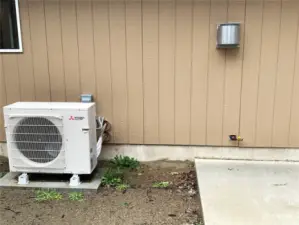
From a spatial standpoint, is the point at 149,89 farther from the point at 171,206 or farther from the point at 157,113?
the point at 171,206

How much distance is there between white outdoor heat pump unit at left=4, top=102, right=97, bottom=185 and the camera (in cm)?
301

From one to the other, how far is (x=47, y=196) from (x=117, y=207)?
0.67 m

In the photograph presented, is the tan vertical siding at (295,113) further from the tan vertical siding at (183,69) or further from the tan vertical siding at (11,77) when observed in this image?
the tan vertical siding at (11,77)

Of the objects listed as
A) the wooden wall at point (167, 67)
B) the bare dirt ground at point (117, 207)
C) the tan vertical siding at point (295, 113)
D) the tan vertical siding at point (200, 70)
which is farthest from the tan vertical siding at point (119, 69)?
the tan vertical siding at point (295, 113)

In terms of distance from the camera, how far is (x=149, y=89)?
3.56m

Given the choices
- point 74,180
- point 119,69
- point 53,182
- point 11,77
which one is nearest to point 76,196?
point 74,180

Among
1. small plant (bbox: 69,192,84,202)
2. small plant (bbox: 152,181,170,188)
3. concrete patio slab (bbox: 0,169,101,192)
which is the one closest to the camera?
small plant (bbox: 69,192,84,202)

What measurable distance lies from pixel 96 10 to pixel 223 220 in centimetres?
237

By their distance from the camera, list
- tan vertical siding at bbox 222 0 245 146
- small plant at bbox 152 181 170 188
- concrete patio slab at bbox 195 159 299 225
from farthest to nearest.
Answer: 1. tan vertical siding at bbox 222 0 245 146
2. small plant at bbox 152 181 170 188
3. concrete patio slab at bbox 195 159 299 225

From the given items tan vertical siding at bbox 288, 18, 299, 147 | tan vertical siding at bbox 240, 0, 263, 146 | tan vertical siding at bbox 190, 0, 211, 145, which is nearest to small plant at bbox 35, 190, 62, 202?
tan vertical siding at bbox 190, 0, 211, 145

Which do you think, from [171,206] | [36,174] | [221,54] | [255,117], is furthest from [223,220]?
[36,174]

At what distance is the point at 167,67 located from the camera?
349cm

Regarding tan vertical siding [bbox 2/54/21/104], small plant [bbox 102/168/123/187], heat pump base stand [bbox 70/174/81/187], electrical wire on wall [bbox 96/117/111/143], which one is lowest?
small plant [bbox 102/168/123/187]

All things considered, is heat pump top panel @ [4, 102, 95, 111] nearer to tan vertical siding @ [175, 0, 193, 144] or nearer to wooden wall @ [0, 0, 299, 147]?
wooden wall @ [0, 0, 299, 147]
